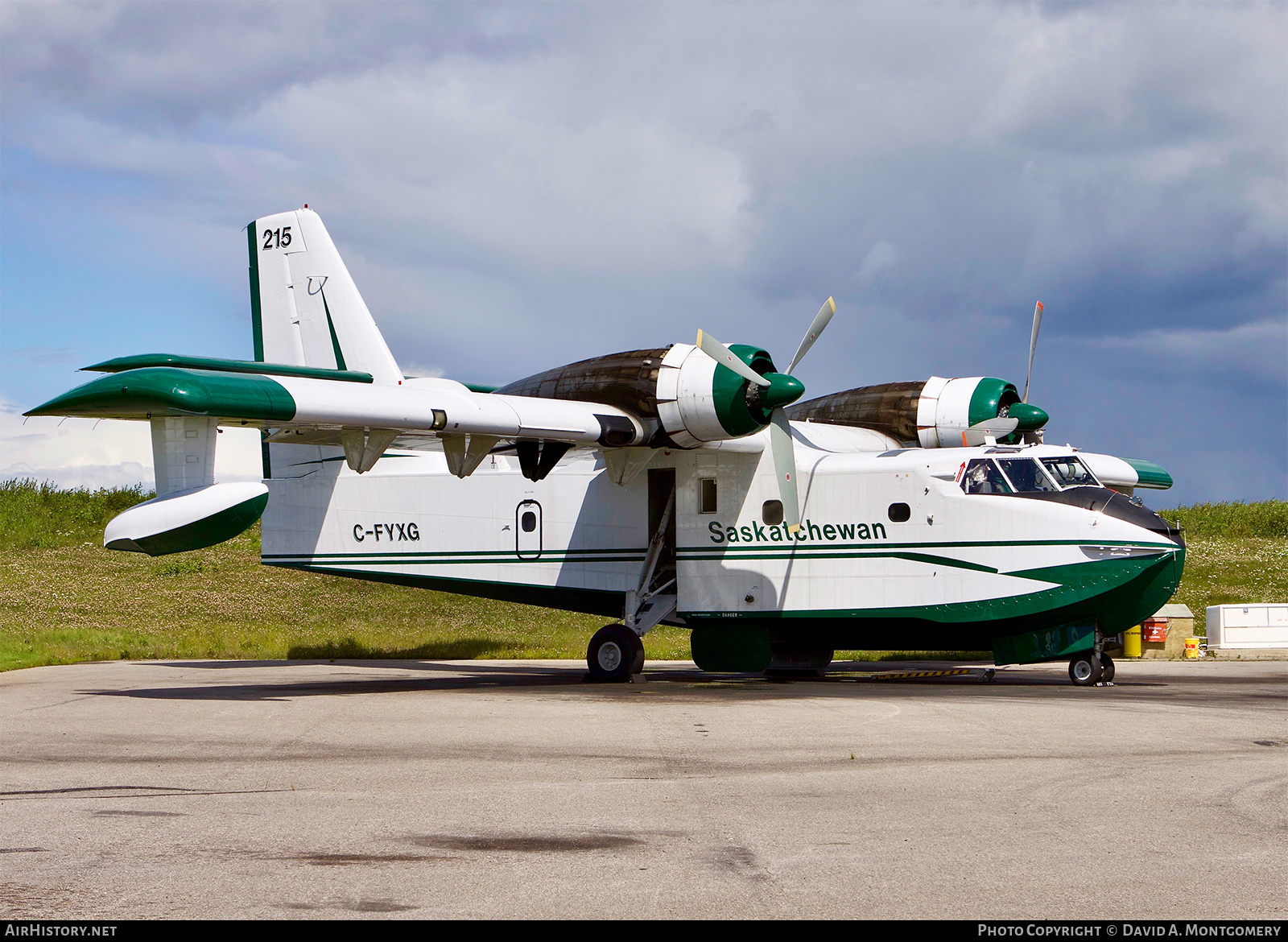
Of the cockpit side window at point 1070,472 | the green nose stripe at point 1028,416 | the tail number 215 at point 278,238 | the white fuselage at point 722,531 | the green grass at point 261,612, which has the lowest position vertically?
the green grass at point 261,612

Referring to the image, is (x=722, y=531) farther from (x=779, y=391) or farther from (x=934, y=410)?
(x=934, y=410)

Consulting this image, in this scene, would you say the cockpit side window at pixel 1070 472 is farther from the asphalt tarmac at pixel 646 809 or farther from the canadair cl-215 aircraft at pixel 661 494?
the asphalt tarmac at pixel 646 809

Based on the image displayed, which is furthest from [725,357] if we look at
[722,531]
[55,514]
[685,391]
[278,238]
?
[55,514]

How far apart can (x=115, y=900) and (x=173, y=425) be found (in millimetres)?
9928

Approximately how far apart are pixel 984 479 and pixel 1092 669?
3241 millimetres

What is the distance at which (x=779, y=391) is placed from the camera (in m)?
16.2

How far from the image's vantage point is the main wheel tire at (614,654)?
1794 centimetres

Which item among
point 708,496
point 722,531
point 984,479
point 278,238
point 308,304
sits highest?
point 278,238

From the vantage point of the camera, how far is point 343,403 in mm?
13914

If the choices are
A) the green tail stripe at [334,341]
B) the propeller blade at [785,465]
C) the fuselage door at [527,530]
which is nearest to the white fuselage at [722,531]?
the fuselage door at [527,530]

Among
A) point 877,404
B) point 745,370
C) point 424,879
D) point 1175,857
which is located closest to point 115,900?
point 424,879

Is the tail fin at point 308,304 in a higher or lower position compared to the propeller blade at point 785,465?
higher

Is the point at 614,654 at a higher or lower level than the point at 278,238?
lower

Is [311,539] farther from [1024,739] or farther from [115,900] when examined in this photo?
[115,900]
